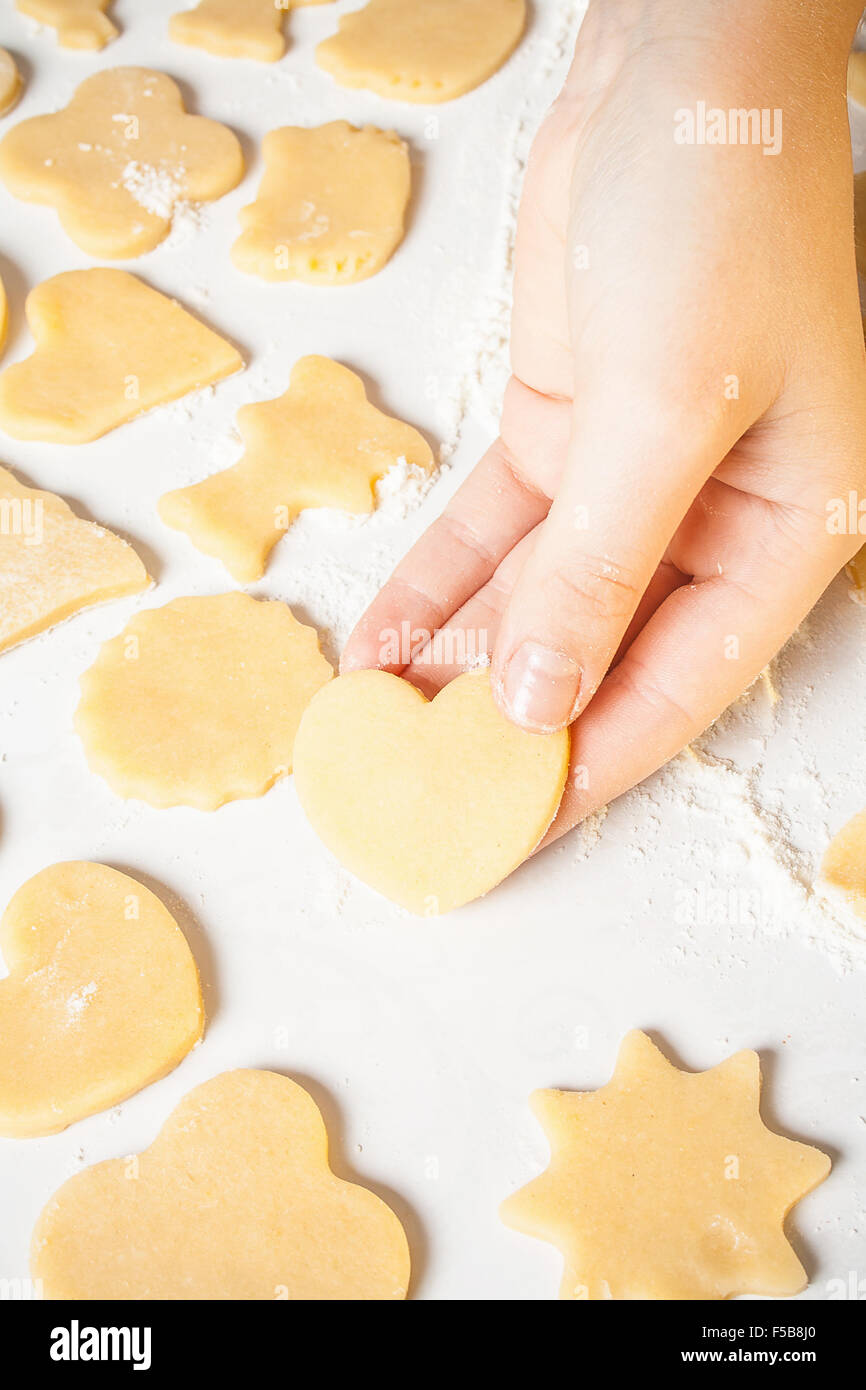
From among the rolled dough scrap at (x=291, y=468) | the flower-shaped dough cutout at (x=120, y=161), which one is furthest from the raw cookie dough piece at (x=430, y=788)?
the flower-shaped dough cutout at (x=120, y=161)

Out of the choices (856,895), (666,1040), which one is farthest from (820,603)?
(666,1040)

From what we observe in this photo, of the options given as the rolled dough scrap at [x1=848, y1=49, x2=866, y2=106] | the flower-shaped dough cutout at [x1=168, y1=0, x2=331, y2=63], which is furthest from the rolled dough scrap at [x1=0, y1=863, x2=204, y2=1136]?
the rolled dough scrap at [x1=848, y1=49, x2=866, y2=106]

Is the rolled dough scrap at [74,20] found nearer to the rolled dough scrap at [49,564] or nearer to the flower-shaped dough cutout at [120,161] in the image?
the flower-shaped dough cutout at [120,161]

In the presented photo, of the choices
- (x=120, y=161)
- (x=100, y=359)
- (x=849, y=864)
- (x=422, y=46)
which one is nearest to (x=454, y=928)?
(x=849, y=864)

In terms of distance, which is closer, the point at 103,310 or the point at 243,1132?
the point at 243,1132

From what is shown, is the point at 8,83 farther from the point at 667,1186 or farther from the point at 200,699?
the point at 667,1186

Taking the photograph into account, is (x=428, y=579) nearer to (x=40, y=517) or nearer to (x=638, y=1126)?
(x=40, y=517)
